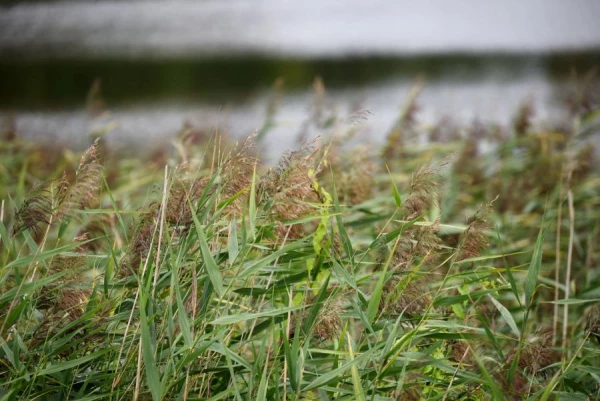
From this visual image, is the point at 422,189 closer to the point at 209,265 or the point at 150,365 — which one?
the point at 209,265

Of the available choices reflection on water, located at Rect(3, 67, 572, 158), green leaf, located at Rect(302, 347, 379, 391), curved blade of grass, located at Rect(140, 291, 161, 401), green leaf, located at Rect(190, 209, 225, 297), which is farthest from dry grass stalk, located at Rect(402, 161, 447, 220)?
reflection on water, located at Rect(3, 67, 572, 158)

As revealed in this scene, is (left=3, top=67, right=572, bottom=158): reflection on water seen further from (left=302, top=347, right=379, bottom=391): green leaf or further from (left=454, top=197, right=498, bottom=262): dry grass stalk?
(left=302, top=347, right=379, bottom=391): green leaf

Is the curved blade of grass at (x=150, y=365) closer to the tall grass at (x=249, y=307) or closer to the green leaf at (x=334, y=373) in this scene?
the tall grass at (x=249, y=307)

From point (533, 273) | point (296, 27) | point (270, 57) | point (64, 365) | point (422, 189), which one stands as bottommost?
point (270, 57)

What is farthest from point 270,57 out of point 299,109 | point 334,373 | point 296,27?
point 334,373

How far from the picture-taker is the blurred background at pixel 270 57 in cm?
792

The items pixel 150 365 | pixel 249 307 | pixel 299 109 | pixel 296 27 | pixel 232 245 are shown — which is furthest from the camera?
pixel 296 27

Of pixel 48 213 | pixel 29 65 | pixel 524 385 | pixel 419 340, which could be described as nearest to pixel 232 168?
pixel 48 213

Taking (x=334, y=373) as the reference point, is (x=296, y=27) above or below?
below

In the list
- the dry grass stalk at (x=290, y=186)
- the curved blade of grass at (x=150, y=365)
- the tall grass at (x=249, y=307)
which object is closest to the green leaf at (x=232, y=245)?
the tall grass at (x=249, y=307)

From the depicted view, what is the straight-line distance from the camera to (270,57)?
11148 millimetres

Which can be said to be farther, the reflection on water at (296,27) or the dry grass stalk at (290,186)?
the reflection on water at (296,27)

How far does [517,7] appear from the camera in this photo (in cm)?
1268

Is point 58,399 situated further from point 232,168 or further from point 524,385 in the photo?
point 524,385
